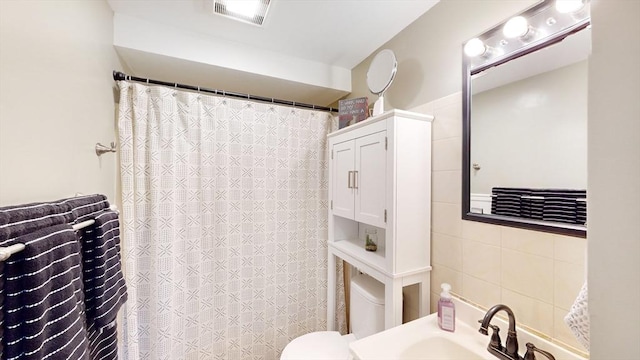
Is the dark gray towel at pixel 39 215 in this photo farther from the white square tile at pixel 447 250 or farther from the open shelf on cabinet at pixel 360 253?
the white square tile at pixel 447 250

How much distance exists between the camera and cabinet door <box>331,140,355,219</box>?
1475mm

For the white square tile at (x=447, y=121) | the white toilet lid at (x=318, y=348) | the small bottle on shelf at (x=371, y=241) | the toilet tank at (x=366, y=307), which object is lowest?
the white toilet lid at (x=318, y=348)

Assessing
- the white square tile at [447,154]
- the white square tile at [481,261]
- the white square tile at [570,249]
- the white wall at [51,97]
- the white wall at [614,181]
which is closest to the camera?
the white wall at [614,181]

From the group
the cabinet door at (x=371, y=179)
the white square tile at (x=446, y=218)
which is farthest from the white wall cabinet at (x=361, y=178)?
the white square tile at (x=446, y=218)

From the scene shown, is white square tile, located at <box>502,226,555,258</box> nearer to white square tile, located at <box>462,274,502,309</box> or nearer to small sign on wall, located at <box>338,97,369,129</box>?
white square tile, located at <box>462,274,502,309</box>

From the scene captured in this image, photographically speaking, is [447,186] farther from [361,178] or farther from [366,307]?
[366,307]

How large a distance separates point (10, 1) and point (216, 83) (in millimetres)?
1264

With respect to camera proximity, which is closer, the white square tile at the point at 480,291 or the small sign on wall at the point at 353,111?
the white square tile at the point at 480,291

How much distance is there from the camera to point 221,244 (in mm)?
1677

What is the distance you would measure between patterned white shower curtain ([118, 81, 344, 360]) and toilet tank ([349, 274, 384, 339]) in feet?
1.73

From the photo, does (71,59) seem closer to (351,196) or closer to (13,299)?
(13,299)

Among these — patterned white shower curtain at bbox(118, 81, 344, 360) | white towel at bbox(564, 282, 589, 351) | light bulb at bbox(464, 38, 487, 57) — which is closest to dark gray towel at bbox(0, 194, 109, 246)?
patterned white shower curtain at bbox(118, 81, 344, 360)

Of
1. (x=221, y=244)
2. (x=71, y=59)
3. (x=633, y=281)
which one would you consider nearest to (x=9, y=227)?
(x=71, y=59)

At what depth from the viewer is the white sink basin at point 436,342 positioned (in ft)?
2.96
